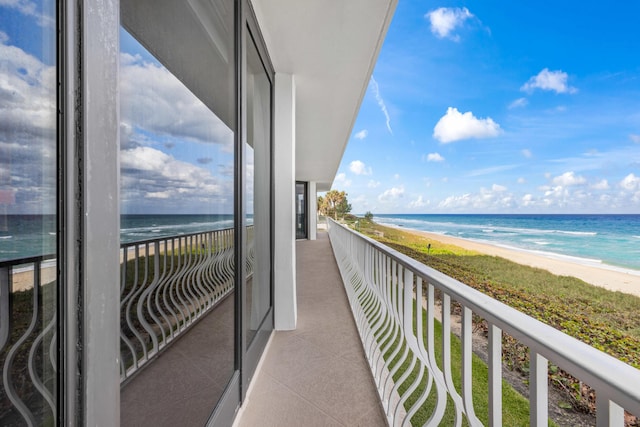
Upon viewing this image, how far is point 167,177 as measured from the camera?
0.87 meters

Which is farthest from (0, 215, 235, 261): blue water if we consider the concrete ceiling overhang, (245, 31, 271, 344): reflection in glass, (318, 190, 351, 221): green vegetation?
(318, 190, 351, 221): green vegetation

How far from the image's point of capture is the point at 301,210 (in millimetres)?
11367

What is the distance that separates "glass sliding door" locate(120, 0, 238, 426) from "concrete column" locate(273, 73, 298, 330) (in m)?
1.19

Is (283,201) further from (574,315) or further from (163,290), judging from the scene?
(574,315)

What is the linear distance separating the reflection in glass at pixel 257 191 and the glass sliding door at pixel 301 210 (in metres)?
8.29

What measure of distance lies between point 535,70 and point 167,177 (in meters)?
35.3

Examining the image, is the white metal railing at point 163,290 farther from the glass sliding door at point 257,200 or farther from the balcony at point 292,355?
the glass sliding door at point 257,200

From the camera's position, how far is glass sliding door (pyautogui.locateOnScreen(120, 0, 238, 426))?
709 mm

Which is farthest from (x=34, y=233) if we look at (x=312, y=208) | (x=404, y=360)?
(x=312, y=208)

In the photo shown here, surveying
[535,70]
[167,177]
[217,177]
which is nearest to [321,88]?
[217,177]

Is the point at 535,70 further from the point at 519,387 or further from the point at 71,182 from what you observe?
the point at 71,182

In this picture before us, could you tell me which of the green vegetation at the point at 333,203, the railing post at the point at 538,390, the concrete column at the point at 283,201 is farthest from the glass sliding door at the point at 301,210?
the green vegetation at the point at 333,203

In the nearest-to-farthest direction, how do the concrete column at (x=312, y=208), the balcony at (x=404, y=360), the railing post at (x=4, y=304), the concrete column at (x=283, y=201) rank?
the railing post at (x=4, y=304) < the balcony at (x=404, y=360) < the concrete column at (x=283, y=201) < the concrete column at (x=312, y=208)

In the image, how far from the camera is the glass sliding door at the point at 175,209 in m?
0.71
